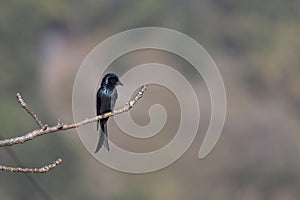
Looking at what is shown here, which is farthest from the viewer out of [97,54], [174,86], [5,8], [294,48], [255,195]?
[294,48]

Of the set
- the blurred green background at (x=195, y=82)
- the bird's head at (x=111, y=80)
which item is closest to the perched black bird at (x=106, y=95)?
the bird's head at (x=111, y=80)

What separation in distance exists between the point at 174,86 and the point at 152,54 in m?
8.40

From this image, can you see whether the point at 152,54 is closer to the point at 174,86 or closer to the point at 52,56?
the point at 52,56

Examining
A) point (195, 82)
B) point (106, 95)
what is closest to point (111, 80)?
point (106, 95)

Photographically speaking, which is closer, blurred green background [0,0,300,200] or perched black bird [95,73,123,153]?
perched black bird [95,73,123,153]

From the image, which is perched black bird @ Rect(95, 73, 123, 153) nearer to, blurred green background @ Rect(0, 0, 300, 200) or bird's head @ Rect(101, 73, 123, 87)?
bird's head @ Rect(101, 73, 123, 87)

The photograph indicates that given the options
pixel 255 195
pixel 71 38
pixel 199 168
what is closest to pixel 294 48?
pixel 71 38

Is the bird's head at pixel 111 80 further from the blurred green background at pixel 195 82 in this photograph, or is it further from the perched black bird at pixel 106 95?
the blurred green background at pixel 195 82

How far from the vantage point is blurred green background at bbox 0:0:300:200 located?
1110 inches

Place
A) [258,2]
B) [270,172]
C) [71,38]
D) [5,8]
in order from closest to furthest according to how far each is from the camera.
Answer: [270,172]
[5,8]
[71,38]
[258,2]

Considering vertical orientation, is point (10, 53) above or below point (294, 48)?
below

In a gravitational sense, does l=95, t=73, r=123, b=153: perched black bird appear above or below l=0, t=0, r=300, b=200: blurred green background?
below

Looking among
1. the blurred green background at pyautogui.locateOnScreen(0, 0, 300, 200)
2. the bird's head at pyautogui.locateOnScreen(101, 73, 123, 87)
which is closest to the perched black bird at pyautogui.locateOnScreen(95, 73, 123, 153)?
the bird's head at pyautogui.locateOnScreen(101, 73, 123, 87)

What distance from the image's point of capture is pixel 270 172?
3080 centimetres
